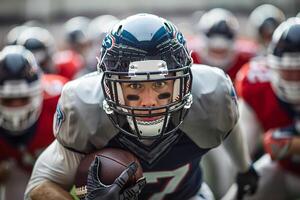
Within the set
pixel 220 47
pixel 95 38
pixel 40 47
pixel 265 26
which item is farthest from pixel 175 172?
pixel 95 38

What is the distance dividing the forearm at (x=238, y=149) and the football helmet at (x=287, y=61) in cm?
73

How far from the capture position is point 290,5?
13.7 meters

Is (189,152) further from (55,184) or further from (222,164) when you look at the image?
(222,164)

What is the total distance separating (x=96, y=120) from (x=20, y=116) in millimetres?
1498

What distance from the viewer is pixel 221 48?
21.1 ft

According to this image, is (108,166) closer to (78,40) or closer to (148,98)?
(148,98)

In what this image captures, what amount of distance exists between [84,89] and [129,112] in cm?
30

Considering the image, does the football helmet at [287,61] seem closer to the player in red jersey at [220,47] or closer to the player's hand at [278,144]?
the player's hand at [278,144]

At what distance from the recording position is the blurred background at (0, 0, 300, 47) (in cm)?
1430

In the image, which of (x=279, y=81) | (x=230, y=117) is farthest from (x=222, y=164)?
(x=230, y=117)

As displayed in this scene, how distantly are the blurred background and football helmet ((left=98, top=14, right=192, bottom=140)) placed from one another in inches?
453

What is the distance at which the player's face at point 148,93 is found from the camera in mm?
2621

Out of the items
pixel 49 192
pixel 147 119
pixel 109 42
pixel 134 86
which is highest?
pixel 109 42

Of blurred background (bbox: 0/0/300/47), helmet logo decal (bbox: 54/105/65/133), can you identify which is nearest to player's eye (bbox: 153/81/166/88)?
helmet logo decal (bbox: 54/105/65/133)
